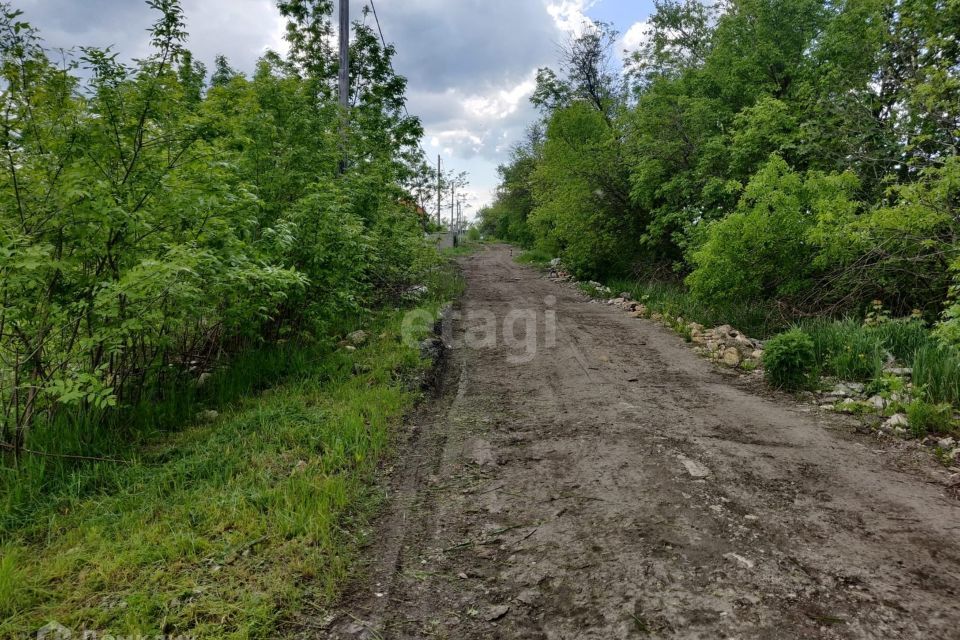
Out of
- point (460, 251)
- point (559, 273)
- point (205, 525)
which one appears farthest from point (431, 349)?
point (460, 251)

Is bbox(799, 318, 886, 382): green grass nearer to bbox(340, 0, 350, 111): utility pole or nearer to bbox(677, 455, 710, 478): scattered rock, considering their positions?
bbox(677, 455, 710, 478): scattered rock

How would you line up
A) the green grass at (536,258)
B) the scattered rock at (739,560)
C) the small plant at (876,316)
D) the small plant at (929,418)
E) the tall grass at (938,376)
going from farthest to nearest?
the green grass at (536,258), the small plant at (876,316), the tall grass at (938,376), the small plant at (929,418), the scattered rock at (739,560)

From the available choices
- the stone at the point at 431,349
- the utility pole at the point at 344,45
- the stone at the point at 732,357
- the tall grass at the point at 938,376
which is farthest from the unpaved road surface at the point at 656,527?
the utility pole at the point at 344,45

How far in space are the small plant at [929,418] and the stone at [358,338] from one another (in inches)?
255

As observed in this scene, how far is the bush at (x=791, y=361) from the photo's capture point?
5941mm

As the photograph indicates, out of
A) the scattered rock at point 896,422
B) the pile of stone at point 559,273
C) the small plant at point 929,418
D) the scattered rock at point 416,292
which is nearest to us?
the small plant at point 929,418

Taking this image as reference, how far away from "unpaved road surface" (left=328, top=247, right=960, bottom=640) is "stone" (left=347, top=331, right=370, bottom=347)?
2.38 metres

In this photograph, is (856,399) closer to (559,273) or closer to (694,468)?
(694,468)

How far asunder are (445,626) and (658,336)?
7.24m

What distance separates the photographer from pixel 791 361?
234 inches

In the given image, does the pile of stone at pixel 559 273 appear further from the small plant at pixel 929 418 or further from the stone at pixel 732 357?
the small plant at pixel 929 418

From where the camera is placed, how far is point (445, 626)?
8.03 ft

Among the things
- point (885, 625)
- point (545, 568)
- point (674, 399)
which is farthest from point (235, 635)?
point (674, 399)

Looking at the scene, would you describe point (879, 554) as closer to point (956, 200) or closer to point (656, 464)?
point (656, 464)
